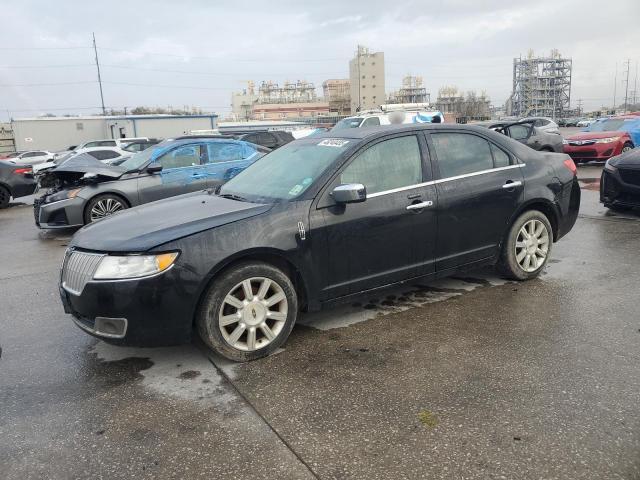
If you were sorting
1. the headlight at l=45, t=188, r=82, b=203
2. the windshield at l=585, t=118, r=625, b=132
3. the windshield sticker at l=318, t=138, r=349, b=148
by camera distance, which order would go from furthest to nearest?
1. the windshield at l=585, t=118, r=625, b=132
2. the headlight at l=45, t=188, r=82, b=203
3. the windshield sticker at l=318, t=138, r=349, b=148

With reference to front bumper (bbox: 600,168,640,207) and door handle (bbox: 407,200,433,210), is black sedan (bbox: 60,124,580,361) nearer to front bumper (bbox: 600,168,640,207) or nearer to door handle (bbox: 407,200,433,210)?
door handle (bbox: 407,200,433,210)

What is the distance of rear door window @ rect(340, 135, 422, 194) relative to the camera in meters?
4.16

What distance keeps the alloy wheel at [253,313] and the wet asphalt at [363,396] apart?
0.57 ft

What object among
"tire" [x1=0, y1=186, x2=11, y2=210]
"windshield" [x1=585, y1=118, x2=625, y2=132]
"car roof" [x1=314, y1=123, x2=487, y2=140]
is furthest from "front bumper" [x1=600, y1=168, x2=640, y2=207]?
"tire" [x1=0, y1=186, x2=11, y2=210]

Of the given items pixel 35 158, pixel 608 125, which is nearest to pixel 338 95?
→ pixel 35 158

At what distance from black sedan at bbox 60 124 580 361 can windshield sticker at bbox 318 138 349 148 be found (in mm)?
14

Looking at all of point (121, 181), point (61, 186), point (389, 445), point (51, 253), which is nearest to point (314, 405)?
point (389, 445)

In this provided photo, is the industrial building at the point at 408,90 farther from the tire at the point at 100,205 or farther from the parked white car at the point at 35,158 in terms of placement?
the tire at the point at 100,205

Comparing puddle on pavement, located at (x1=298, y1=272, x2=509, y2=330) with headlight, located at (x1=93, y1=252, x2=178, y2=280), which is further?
puddle on pavement, located at (x1=298, y1=272, x2=509, y2=330)

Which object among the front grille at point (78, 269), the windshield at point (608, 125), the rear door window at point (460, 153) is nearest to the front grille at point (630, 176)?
the rear door window at point (460, 153)

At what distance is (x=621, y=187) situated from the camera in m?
8.06

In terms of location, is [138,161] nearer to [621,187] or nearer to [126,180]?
[126,180]

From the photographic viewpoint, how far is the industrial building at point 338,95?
109125 mm

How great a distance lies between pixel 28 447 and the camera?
9.11ft
